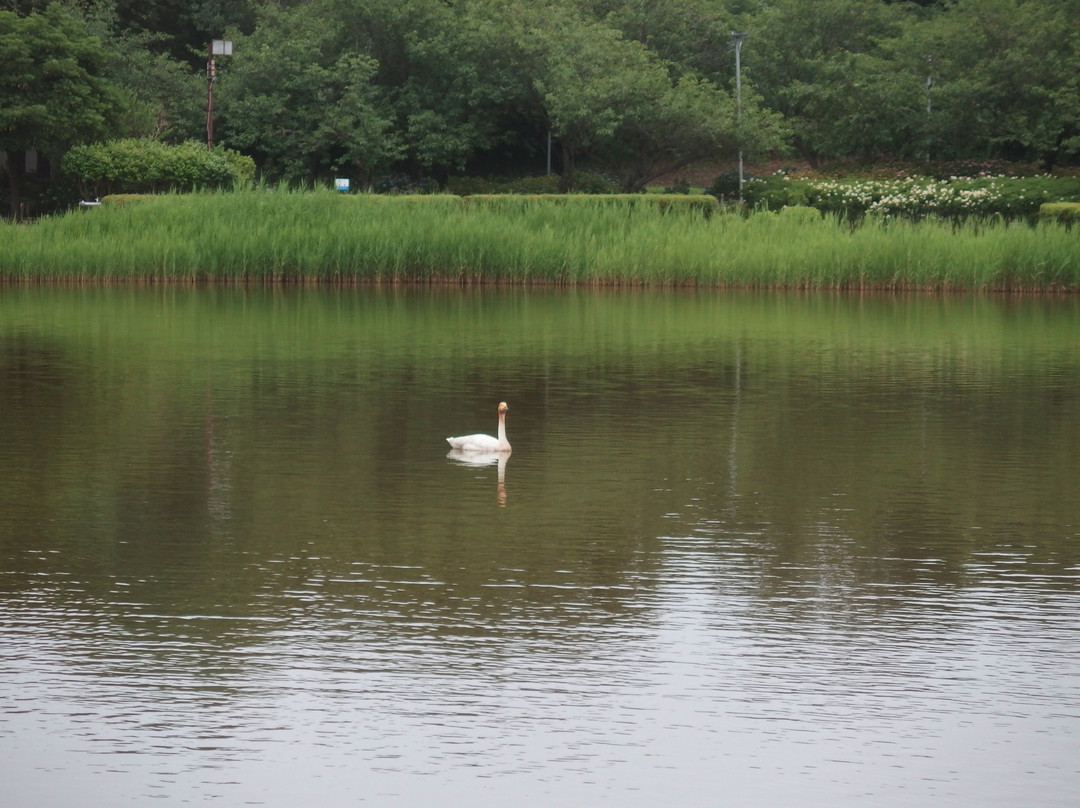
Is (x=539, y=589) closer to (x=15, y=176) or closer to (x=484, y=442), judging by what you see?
(x=484, y=442)

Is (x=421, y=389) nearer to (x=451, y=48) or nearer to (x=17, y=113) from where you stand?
(x=17, y=113)

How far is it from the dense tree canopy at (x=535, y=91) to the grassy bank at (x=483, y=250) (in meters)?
13.8

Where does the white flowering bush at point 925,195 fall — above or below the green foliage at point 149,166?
below

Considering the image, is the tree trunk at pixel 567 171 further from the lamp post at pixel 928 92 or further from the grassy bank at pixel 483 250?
the grassy bank at pixel 483 250

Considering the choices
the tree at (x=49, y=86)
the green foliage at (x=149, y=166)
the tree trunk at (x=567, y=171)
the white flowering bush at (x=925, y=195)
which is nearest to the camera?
the green foliage at (x=149, y=166)

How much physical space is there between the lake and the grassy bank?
43.1ft

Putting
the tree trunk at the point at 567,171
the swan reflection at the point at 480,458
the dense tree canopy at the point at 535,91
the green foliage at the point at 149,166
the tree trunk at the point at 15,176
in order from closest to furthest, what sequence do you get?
1. the swan reflection at the point at 480,458
2. the green foliage at the point at 149,166
3. the tree trunk at the point at 15,176
4. the dense tree canopy at the point at 535,91
5. the tree trunk at the point at 567,171

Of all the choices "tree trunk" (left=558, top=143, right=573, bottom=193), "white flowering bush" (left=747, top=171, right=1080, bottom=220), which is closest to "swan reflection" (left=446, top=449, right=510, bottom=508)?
"white flowering bush" (left=747, top=171, right=1080, bottom=220)

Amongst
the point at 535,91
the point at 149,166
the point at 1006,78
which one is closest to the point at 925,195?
the point at 1006,78

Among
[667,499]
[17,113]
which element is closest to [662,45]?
[17,113]

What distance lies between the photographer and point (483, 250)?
30.2 m

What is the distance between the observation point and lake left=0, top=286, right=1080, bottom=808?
5.56m

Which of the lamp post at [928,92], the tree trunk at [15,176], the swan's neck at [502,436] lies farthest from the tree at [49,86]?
the swan's neck at [502,436]

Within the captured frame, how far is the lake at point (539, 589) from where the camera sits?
556 cm
